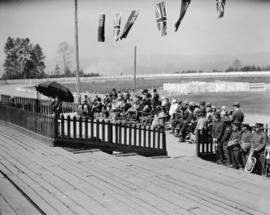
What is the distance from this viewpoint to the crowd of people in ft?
30.6

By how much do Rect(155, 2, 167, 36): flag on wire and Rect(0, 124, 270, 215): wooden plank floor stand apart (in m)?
6.45

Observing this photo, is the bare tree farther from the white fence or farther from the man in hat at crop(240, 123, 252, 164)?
the man in hat at crop(240, 123, 252, 164)

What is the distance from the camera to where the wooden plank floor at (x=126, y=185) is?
514 centimetres

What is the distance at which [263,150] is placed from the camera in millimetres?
8945

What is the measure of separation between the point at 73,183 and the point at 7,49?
10788cm

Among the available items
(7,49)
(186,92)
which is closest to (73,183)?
(186,92)

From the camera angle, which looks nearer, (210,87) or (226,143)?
(226,143)

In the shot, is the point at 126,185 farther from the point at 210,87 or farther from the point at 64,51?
the point at 64,51

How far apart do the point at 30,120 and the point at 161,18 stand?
19.8 feet

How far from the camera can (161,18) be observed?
45.3ft

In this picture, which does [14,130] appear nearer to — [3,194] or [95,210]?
[3,194]

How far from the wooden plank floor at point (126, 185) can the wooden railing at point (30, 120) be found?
0.84m

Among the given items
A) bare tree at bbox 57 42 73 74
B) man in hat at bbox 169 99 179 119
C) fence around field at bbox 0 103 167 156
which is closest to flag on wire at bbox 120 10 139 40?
man in hat at bbox 169 99 179 119

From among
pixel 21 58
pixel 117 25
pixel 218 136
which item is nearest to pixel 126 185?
pixel 218 136
